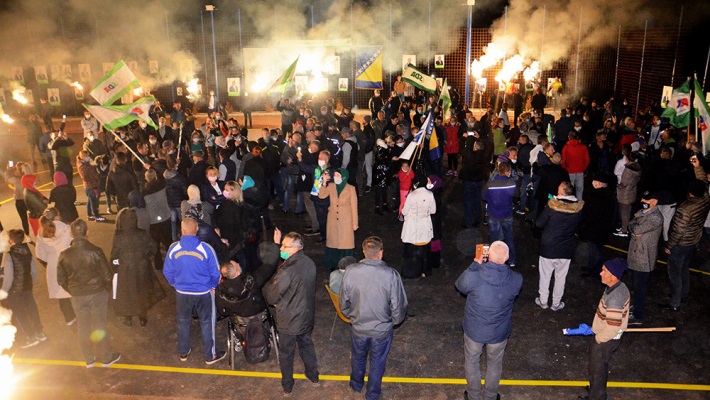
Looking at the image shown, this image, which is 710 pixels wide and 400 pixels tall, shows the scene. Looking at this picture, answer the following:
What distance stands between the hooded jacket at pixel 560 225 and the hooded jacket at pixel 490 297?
2275 mm

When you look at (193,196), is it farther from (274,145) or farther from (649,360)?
(649,360)

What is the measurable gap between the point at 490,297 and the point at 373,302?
1.17m

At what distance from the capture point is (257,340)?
269 inches

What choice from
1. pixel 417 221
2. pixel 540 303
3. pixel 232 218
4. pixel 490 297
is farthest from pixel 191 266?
pixel 540 303

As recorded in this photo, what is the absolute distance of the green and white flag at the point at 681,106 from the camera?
37.5ft

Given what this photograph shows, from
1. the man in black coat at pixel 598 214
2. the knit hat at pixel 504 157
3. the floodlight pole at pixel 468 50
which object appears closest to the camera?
the man in black coat at pixel 598 214

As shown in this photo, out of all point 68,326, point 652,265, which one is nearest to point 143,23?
point 68,326

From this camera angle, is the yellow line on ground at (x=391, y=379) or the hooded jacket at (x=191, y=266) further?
the hooded jacket at (x=191, y=266)

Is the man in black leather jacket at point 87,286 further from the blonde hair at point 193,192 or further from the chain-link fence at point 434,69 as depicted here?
the chain-link fence at point 434,69

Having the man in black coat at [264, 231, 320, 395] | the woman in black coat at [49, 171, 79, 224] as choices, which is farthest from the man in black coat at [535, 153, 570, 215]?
the woman in black coat at [49, 171, 79, 224]

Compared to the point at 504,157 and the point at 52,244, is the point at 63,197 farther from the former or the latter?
the point at 504,157

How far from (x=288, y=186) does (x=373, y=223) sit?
6.83 feet

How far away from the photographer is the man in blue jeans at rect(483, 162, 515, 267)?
9203mm

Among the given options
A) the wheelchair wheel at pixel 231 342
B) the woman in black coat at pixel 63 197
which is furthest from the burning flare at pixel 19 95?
the wheelchair wheel at pixel 231 342
